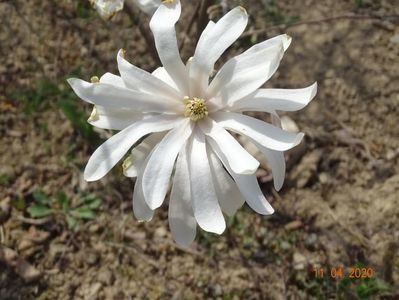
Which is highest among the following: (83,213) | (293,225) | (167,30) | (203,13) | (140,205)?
(203,13)

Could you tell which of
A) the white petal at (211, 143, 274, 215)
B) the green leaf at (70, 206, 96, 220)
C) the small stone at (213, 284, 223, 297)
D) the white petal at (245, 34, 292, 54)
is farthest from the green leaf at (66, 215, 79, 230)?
the white petal at (245, 34, 292, 54)

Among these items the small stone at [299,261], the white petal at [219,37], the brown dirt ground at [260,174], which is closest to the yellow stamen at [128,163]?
the white petal at [219,37]

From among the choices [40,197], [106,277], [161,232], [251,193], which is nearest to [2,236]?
[40,197]

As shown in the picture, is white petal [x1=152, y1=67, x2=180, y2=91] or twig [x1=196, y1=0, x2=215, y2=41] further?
twig [x1=196, y1=0, x2=215, y2=41]

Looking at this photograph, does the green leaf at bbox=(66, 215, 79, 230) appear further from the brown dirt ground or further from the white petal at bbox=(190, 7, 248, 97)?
the white petal at bbox=(190, 7, 248, 97)

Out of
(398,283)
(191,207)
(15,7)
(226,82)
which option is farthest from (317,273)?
(15,7)

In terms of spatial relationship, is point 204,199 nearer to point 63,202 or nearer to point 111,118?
point 111,118
